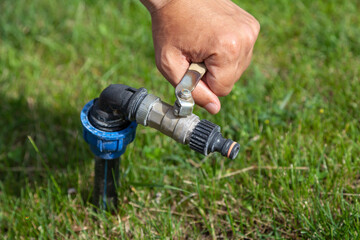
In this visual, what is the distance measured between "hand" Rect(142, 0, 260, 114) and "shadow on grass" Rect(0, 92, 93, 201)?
100 cm

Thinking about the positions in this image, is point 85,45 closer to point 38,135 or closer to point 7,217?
point 38,135

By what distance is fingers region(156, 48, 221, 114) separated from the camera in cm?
166

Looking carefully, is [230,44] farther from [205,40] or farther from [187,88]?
[187,88]

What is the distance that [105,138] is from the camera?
5.97 ft

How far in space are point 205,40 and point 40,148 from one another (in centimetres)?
157

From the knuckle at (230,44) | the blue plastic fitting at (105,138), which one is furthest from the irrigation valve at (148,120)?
the knuckle at (230,44)

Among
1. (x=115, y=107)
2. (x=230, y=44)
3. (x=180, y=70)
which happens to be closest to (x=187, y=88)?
(x=180, y=70)

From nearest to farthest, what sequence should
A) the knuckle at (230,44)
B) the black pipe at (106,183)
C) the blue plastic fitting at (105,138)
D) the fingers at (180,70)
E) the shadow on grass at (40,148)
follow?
the knuckle at (230,44) → the fingers at (180,70) → the blue plastic fitting at (105,138) → the black pipe at (106,183) → the shadow on grass at (40,148)

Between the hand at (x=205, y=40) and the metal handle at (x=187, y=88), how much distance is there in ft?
0.15

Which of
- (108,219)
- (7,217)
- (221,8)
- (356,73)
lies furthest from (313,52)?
(7,217)

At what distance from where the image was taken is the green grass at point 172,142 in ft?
7.12

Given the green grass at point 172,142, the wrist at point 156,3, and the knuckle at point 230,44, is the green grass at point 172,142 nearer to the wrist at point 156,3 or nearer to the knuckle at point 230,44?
the knuckle at point 230,44

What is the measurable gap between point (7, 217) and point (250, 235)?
4.26 ft

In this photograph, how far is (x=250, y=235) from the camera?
2119 mm
